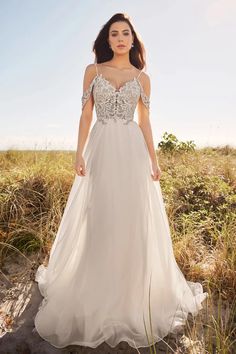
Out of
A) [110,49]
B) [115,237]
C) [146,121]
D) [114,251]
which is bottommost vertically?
[114,251]

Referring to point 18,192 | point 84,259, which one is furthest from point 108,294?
point 18,192

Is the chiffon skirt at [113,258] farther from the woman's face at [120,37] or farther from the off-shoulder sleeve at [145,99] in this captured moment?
the woman's face at [120,37]

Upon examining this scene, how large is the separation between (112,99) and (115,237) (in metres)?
1.16

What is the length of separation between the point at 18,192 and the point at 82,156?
213 centimetres

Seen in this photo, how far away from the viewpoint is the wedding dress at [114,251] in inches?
111

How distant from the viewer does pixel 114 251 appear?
9.57 feet

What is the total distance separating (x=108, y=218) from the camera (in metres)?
2.93

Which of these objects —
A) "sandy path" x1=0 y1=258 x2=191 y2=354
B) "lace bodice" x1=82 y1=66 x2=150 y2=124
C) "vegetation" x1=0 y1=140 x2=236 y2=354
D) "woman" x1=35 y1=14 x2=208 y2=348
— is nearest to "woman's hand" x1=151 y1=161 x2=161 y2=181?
"woman" x1=35 y1=14 x2=208 y2=348

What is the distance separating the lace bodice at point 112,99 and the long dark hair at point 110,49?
468 mm

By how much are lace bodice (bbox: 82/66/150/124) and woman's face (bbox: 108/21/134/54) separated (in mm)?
336

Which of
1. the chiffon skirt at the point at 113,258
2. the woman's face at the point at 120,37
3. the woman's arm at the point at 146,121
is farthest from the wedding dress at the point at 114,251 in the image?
the woman's face at the point at 120,37

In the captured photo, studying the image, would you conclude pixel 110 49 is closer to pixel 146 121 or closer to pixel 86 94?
pixel 86 94

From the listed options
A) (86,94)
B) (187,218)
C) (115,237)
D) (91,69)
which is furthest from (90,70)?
(187,218)

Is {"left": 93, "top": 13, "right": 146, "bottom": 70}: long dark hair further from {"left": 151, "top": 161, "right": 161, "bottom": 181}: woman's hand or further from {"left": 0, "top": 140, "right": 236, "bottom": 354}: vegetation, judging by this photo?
{"left": 0, "top": 140, "right": 236, "bottom": 354}: vegetation
